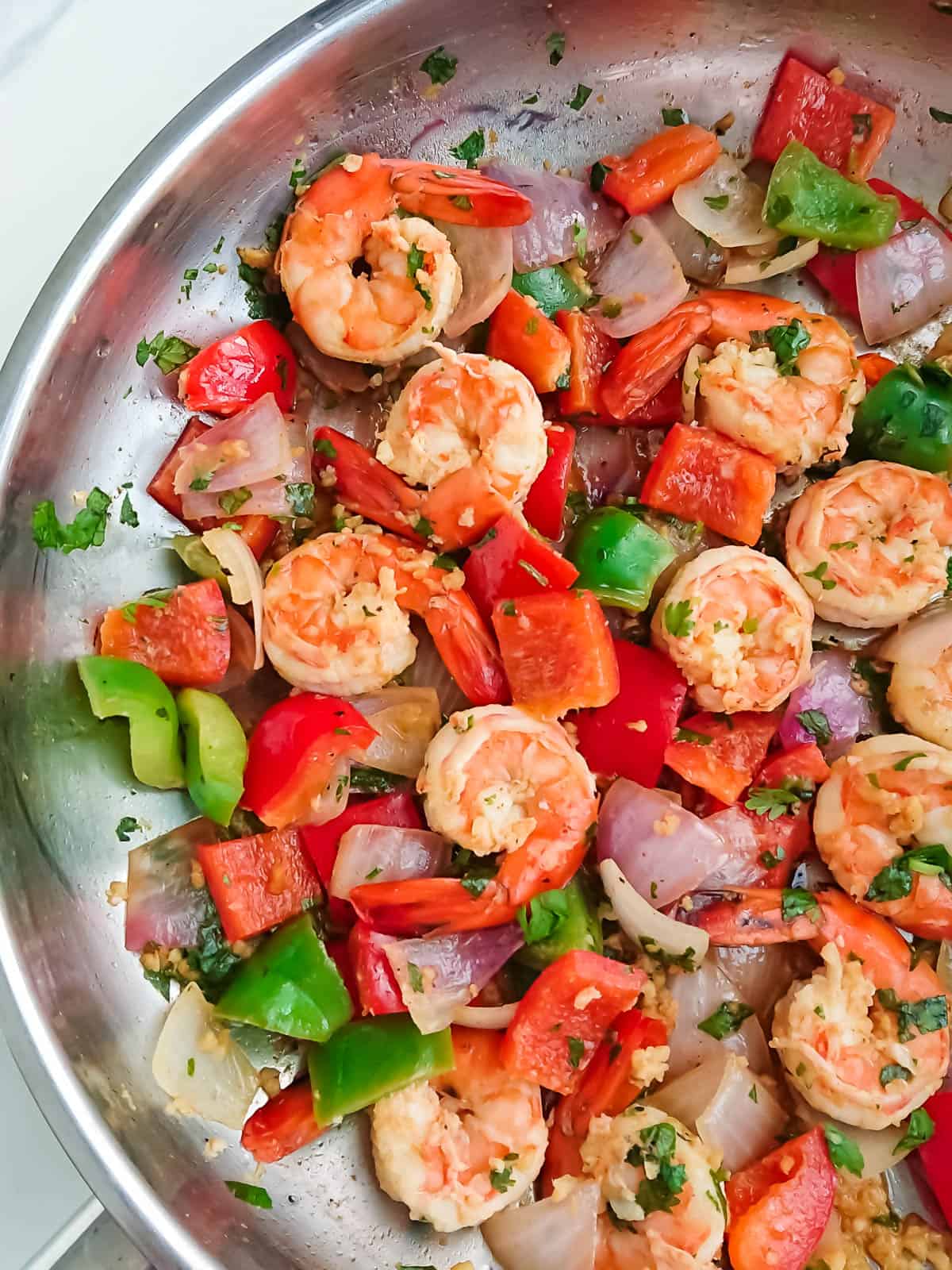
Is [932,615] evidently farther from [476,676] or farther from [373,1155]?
[373,1155]

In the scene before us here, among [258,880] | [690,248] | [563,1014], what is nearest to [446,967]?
[563,1014]

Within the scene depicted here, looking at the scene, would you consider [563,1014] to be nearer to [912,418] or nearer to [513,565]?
[513,565]

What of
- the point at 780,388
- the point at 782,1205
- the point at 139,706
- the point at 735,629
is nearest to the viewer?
the point at 139,706

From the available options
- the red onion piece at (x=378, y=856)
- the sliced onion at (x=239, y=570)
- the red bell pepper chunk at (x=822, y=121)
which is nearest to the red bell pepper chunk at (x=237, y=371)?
the sliced onion at (x=239, y=570)

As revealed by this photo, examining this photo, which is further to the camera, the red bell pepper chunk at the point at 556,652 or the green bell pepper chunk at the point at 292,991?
the red bell pepper chunk at the point at 556,652

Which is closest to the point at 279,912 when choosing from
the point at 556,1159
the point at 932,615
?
the point at 556,1159

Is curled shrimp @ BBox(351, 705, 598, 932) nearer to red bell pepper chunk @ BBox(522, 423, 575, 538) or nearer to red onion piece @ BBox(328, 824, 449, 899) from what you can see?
red onion piece @ BBox(328, 824, 449, 899)

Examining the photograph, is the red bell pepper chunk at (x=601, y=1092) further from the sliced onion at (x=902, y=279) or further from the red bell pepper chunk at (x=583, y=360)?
the sliced onion at (x=902, y=279)
